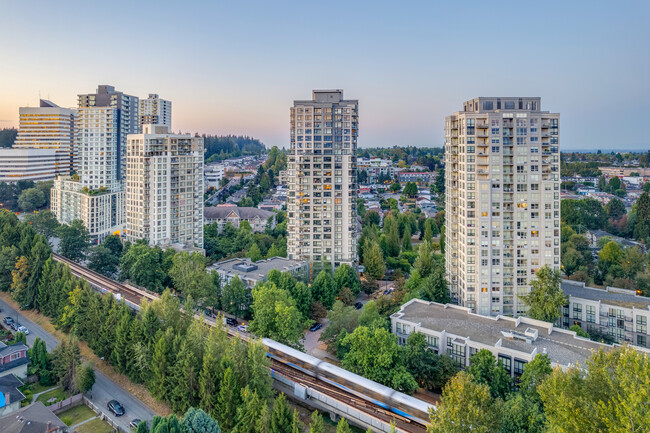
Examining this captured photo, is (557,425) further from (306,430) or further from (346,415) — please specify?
(306,430)

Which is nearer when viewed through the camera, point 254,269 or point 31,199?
point 254,269

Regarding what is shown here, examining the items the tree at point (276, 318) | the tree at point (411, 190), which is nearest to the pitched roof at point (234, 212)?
the tree at point (411, 190)

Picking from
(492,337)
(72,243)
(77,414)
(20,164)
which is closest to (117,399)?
A: (77,414)

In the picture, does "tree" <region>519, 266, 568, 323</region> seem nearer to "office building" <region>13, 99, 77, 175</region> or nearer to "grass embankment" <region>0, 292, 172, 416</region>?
"grass embankment" <region>0, 292, 172, 416</region>

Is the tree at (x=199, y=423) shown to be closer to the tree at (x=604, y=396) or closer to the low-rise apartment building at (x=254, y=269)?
the tree at (x=604, y=396)

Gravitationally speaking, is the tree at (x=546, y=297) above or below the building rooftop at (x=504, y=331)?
above

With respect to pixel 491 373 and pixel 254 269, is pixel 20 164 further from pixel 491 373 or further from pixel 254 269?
pixel 491 373
